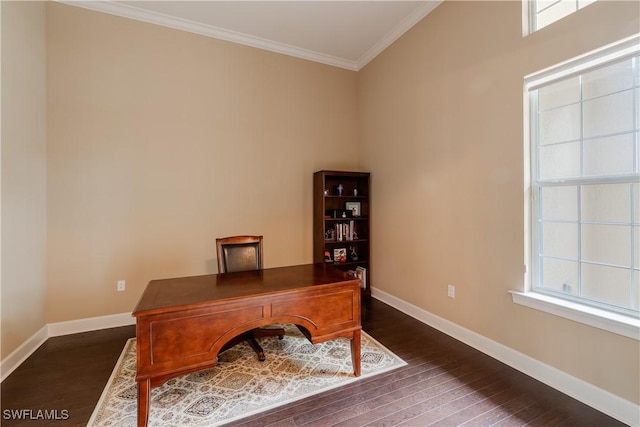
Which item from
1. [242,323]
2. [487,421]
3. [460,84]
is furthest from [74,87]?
[487,421]

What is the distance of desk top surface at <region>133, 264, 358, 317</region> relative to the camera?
1.61 meters

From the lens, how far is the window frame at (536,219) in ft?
5.27

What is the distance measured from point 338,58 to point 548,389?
4234 mm

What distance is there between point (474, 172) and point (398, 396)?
192 cm

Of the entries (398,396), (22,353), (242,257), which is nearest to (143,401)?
(242,257)

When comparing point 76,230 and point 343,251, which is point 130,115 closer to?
point 76,230

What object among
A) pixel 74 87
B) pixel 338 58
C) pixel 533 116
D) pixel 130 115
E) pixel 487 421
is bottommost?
pixel 487 421

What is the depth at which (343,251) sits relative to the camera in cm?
389

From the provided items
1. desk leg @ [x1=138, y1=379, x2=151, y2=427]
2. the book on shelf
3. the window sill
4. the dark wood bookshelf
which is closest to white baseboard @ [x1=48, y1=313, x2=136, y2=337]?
desk leg @ [x1=138, y1=379, x2=151, y2=427]

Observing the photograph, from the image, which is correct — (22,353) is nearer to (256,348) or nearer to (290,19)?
(256,348)

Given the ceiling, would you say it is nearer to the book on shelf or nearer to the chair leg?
the book on shelf

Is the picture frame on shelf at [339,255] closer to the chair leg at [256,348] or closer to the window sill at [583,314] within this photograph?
the chair leg at [256,348]

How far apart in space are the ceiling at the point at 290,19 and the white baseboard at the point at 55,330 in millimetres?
3184

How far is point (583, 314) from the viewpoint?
5.73 feet
